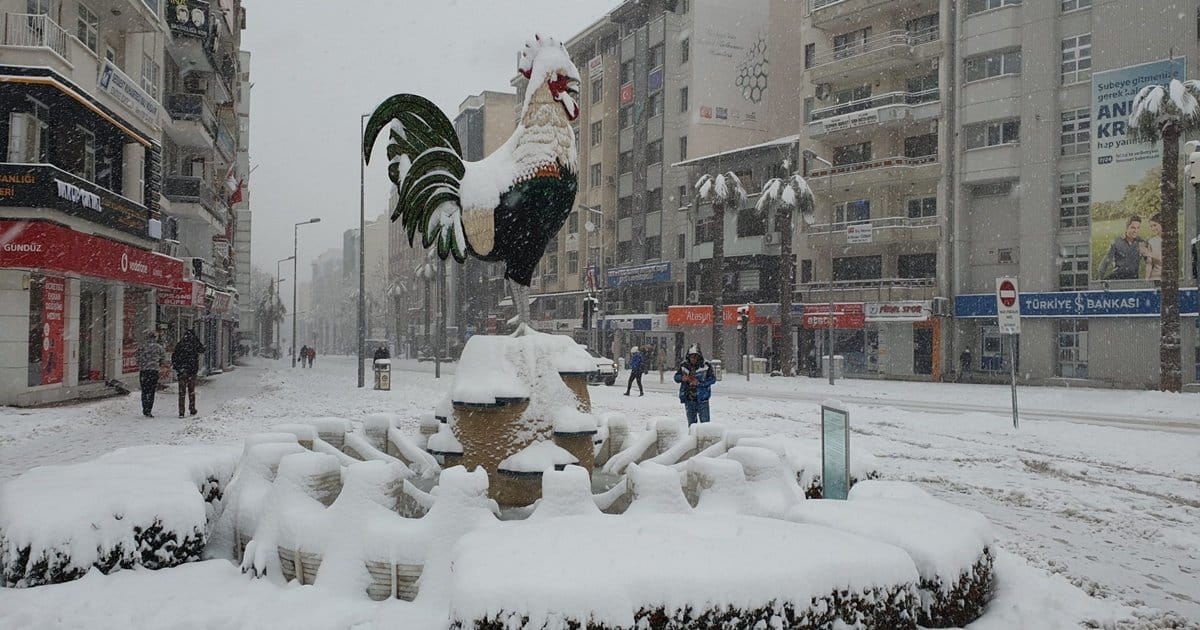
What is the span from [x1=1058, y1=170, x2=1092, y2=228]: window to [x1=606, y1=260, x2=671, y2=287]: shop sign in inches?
898

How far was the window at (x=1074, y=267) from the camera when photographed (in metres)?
31.8

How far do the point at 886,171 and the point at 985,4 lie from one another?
8.26m

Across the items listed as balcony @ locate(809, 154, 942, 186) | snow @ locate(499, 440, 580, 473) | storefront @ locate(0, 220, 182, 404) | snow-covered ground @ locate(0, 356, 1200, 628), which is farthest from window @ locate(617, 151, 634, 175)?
snow @ locate(499, 440, 580, 473)

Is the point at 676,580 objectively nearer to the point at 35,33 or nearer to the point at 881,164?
the point at 35,33

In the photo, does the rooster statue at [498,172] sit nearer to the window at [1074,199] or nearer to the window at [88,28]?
the window at [88,28]

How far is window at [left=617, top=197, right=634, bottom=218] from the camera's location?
180 feet

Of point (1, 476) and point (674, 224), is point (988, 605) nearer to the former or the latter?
point (1, 476)

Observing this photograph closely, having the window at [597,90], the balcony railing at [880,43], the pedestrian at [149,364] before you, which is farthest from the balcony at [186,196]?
the window at [597,90]

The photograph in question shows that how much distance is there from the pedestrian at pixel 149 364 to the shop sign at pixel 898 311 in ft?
98.6

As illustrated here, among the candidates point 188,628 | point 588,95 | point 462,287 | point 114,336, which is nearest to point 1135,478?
point 188,628

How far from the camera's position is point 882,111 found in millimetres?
36656

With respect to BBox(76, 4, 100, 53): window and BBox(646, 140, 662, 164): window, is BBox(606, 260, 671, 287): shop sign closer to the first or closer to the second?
BBox(646, 140, 662, 164): window

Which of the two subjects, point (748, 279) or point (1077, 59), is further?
point (748, 279)

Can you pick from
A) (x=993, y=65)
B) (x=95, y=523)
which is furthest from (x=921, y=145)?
(x=95, y=523)
